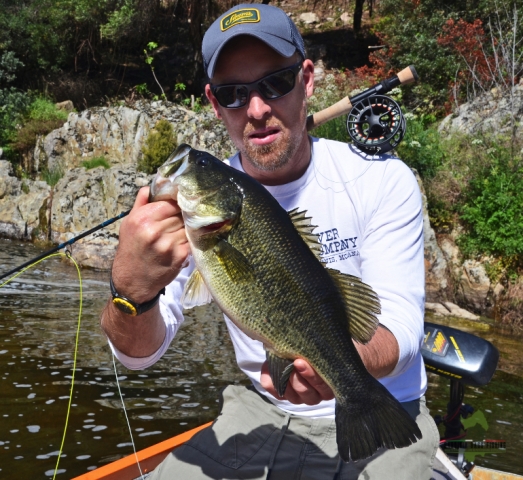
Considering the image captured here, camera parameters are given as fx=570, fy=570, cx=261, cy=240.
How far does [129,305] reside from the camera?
6.89 ft

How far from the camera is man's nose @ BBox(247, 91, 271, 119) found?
2703mm

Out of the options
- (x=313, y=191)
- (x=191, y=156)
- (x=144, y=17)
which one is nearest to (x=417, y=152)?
(x=313, y=191)

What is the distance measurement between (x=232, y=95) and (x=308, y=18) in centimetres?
2777

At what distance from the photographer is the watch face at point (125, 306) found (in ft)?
6.87

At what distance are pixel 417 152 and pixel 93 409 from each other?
941 cm

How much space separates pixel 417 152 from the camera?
41.8ft

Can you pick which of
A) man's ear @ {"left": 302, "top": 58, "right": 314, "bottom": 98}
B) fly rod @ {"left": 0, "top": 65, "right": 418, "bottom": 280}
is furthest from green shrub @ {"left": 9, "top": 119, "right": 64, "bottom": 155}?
man's ear @ {"left": 302, "top": 58, "right": 314, "bottom": 98}

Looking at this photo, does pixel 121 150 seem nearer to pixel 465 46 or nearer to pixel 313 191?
pixel 465 46

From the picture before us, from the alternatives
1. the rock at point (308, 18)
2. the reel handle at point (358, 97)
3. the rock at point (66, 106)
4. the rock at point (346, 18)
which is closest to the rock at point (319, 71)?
the rock at point (346, 18)

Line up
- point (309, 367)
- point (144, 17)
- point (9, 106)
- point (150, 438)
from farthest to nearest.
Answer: point (144, 17) < point (9, 106) < point (150, 438) < point (309, 367)

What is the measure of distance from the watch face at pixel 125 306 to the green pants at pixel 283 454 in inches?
38.1

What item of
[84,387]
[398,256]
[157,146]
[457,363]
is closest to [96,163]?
[157,146]

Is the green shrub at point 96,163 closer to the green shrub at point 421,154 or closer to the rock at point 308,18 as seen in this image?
the green shrub at point 421,154

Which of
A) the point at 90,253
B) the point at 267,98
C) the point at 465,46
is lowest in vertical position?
the point at 90,253
